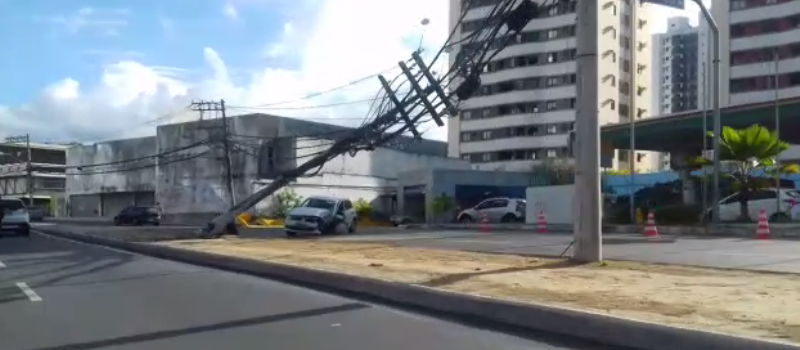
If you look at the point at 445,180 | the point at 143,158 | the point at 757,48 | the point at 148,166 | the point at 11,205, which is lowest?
the point at 11,205

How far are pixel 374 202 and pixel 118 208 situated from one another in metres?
29.2

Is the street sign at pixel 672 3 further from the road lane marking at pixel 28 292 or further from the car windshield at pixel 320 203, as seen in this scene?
the car windshield at pixel 320 203

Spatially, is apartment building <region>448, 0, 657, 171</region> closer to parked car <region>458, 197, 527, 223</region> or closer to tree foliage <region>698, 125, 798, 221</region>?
parked car <region>458, 197, 527, 223</region>

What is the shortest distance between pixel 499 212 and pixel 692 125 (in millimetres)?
11232

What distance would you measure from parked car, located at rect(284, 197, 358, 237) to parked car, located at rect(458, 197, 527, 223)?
9.98 metres

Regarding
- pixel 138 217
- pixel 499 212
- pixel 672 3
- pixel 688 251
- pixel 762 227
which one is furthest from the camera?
pixel 138 217

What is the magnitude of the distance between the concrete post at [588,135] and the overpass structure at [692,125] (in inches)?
666

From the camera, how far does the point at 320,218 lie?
122 ft

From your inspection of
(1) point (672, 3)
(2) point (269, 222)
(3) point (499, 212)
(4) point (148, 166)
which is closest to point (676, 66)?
(4) point (148, 166)

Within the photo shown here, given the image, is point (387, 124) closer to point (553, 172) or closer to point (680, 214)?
point (680, 214)

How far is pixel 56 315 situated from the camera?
11.9m

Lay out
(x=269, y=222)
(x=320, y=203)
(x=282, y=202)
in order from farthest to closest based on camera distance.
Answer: (x=282, y=202) < (x=269, y=222) < (x=320, y=203)

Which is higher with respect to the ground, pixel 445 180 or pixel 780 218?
pixel 445 180

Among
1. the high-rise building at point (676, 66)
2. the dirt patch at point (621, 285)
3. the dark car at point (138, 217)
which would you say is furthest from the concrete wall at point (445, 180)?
the high-rise building at point (676, 66)
